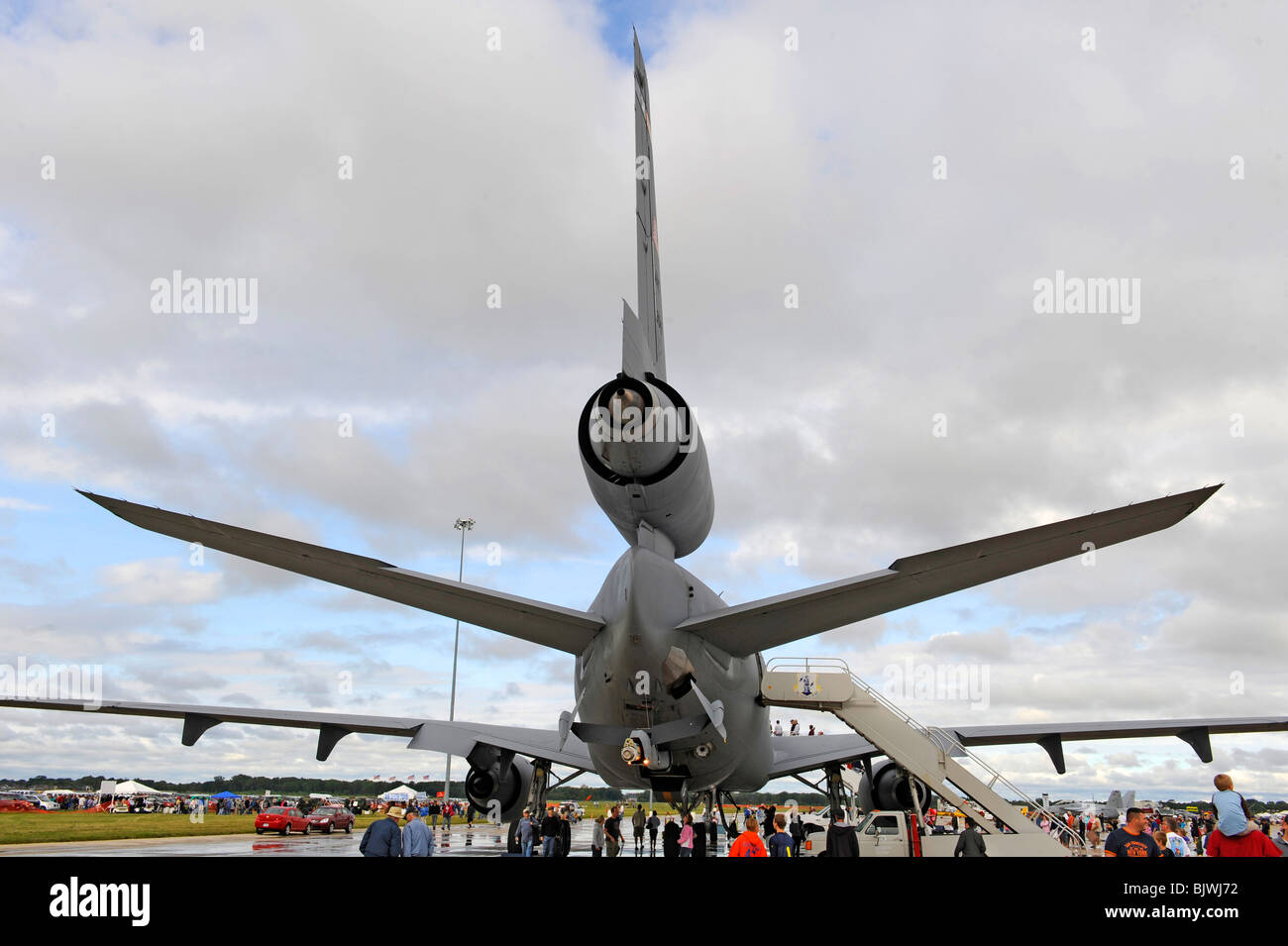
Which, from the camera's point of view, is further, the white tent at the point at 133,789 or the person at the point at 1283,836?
the white tent at the point at 133,789

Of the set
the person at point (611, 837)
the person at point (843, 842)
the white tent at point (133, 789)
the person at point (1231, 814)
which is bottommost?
the white tent at point (133, 789)

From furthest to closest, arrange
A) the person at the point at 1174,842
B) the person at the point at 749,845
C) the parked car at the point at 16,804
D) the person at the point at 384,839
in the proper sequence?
1. the parked car at the point at 16,804
2. the person at the point at 1174,842
3. the person at the point at 384,839
4. the person at the point at 749,845

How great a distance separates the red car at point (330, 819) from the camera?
1278 inches

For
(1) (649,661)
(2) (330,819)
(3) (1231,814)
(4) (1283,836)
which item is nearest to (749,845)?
(1) (649,661)

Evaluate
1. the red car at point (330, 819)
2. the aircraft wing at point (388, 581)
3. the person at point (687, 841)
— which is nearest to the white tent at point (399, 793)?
the red car at point (330, 819)

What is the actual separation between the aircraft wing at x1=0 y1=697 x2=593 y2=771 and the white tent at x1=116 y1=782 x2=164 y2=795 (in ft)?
170

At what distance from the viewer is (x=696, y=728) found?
12.0 metres

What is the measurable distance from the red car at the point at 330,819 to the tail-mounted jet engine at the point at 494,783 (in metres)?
17.2

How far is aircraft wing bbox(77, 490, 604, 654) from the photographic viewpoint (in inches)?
288

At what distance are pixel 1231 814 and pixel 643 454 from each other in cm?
605

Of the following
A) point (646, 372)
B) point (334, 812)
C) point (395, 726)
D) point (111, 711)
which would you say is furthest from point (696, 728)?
point (334, 812)

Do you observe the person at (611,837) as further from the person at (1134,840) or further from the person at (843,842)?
the person at (1134,840)

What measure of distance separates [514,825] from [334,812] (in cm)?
2101
